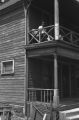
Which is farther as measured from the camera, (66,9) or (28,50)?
(66,9)

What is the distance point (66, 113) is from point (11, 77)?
14.7 ft

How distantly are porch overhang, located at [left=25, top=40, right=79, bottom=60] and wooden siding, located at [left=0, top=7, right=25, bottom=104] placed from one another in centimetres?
80

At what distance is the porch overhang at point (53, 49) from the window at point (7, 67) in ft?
5.17

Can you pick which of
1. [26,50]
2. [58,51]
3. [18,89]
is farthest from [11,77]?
[58,51]

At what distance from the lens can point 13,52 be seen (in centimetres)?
1319

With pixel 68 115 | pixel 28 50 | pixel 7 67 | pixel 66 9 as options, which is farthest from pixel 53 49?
pixel 7 67

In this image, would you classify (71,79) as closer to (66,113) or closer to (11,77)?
(11,77)

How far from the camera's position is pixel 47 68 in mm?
13789

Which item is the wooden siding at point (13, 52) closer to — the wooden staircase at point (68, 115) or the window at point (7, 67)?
the window at point (7, 67)

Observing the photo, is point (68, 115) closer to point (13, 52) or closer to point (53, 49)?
point (53, 49)

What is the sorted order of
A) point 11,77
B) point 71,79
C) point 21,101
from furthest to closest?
point 71,79, point 11,77, point 21,101

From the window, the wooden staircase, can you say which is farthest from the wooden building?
the wooden staircase

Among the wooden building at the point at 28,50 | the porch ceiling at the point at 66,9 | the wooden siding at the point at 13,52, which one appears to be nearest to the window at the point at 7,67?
the wooden building at the point at 28,50

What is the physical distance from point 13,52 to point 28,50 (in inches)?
51.1
